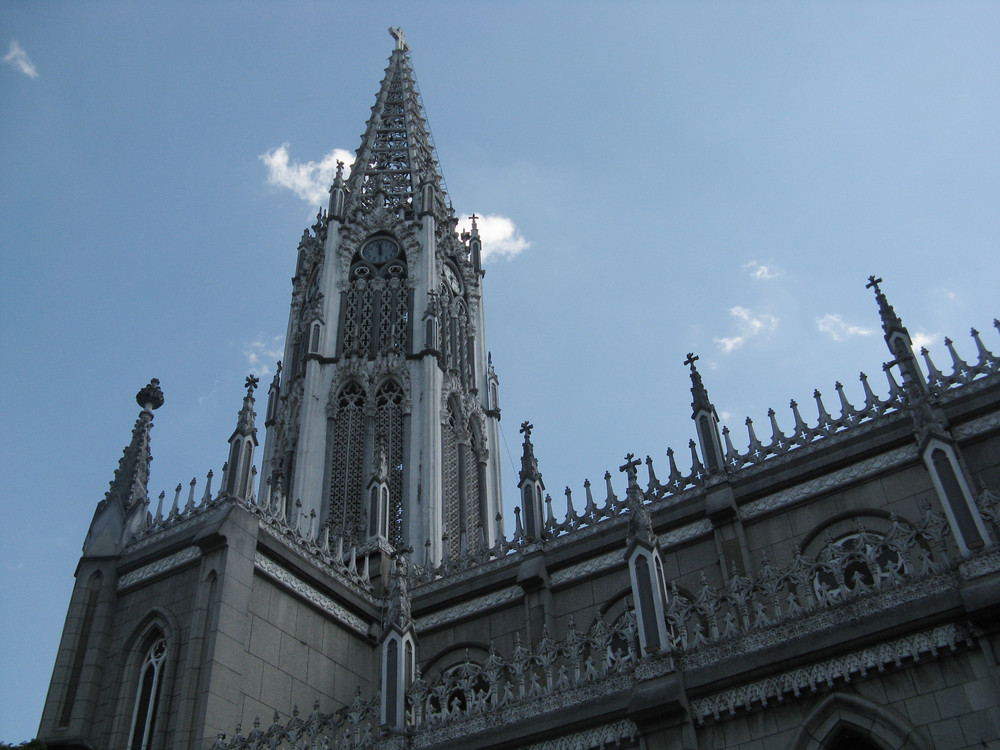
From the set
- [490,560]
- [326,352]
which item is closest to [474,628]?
[490,560]

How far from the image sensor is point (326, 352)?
105 feet

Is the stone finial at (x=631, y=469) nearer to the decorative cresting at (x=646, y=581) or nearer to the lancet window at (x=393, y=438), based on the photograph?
the decorative cresting at (x=646, y=581)

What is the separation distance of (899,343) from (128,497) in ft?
53.4

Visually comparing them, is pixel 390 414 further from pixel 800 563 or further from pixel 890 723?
pixel 890 723

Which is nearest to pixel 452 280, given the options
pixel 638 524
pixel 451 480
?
pixel 451 480

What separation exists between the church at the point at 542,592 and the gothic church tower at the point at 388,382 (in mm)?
133

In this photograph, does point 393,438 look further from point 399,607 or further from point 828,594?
point 828,594

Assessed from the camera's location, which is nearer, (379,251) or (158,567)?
(158,567)

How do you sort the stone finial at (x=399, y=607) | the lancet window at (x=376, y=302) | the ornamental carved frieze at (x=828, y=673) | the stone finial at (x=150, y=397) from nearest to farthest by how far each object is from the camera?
1. the ornamental carved frieze at (x=828, y=673)
2. the stone finial at (x=399, y=607)
3. the stone finial at (x=150, y=397)
4. the lancet window at (x=376, y=302)

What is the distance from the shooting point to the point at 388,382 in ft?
104

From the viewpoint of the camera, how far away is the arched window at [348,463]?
93.4 ft

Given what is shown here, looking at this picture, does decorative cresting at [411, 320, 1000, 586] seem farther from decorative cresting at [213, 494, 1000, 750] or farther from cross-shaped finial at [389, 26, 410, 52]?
cross-shaped finial at [389, 26, 410, 52]

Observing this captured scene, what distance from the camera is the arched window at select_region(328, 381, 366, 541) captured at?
28481 millimetres

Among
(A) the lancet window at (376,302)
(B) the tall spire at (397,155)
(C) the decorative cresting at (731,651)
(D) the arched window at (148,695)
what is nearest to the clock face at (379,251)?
(A) the lancet window at (376,302)
